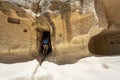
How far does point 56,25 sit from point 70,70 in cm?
68

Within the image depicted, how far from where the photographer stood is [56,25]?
118 inches

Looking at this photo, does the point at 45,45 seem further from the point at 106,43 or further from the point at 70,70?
the point at 106,43

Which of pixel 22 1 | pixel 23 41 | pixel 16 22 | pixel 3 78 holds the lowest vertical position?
pixel 3 78

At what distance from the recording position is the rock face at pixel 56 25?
9.39 ft

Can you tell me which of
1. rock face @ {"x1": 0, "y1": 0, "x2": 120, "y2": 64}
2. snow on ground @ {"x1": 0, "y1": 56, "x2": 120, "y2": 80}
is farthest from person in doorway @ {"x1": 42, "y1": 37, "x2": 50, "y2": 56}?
snow on ground @ {"x1": 0, "y1": 56, "x2": 120, "y2": 80}

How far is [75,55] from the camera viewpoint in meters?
2.92

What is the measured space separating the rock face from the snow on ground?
0.15 m

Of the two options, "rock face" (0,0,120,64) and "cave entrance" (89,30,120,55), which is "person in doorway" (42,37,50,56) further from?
"cave entrance" (89,30,120,55)

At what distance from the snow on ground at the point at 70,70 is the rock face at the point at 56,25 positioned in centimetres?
15

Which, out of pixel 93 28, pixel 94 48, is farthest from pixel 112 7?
pixel 94 48

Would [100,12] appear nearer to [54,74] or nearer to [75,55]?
[75,55]

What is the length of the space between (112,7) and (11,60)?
1.64 m

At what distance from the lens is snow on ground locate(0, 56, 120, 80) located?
8.46 ft

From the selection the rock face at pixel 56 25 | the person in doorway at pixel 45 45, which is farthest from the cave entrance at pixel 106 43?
the person in doorway at pixel 45 45
